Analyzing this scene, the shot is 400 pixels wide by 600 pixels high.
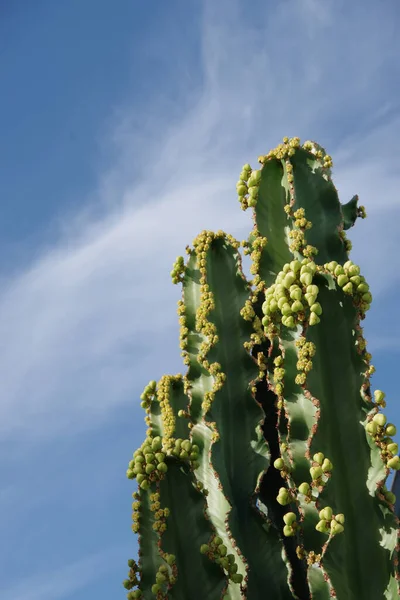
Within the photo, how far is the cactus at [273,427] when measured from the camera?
13.2ft

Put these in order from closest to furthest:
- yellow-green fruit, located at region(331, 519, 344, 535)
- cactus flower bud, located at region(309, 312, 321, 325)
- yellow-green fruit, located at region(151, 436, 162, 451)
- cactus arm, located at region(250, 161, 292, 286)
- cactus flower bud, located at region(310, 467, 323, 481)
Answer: yellow-green fruit, located at region(331, 519, 344, 535) < cactus flower bud, located at region(310, 467, 323, 481) < cactus flower bud, located at region(309, 312, 321, 325) < yellow-green fruit, located at region(151, 436, 162, 451) < cactus arm, located at region(250, 161, 292, 286)

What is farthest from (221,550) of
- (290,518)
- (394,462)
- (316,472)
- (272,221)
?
(272,221)

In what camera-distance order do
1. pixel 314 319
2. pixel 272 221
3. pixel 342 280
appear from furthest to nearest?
pixel 272 221, pixel 342 280, pixel 314 319

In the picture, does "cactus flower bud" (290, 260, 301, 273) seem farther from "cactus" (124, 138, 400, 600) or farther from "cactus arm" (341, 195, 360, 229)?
"cactus arm" (341, 195, 360, 229)

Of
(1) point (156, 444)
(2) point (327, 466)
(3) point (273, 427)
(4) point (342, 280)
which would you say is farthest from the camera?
(3) point (273, 427)

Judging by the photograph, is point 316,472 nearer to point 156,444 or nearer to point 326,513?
point 326,513

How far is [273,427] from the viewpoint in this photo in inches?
205

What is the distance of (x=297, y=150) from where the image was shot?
528 centimetres

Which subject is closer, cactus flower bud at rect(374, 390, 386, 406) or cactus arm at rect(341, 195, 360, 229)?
cactus flower bud at rect(374, 390, 386, 406)

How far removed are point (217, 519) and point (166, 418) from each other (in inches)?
36.8

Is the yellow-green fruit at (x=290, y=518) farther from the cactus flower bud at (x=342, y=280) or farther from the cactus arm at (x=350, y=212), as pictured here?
the cactus arm at (x=350, y=212)

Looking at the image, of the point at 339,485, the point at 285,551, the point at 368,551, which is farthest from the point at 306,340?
the point at 285,551

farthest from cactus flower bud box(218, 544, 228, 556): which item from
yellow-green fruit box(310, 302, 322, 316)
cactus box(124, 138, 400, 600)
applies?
yellow-green fruit box(310, 302, 322, 316)

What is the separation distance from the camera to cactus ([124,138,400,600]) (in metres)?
4.01
